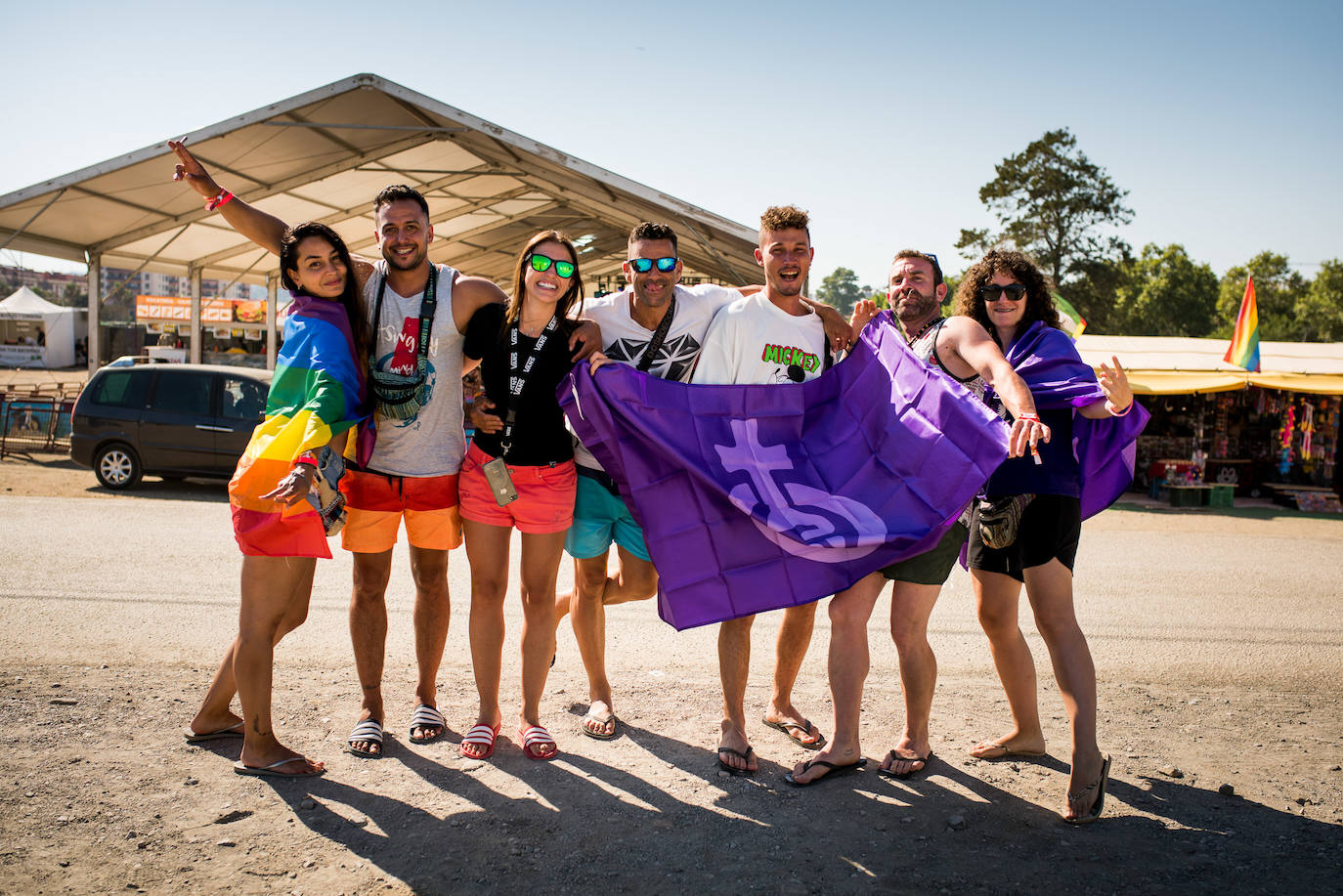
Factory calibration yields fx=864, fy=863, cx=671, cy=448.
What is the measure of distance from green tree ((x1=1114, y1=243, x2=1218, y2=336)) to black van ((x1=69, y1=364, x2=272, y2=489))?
41.3 metres

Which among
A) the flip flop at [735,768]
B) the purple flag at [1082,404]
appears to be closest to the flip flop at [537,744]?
the flip flop at [735,768]

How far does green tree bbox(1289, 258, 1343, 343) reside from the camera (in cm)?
4172

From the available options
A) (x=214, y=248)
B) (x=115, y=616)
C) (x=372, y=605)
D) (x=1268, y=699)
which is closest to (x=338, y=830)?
(x=372, y=605)

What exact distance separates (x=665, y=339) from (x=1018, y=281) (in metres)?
1.58

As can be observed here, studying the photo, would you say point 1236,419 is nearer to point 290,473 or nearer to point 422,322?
point 422,322

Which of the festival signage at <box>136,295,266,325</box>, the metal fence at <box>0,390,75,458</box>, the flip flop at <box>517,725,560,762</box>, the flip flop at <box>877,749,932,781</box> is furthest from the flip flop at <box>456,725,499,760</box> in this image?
the festival signage at <box>136,295,266,325</box>

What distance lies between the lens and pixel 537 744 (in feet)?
12.3

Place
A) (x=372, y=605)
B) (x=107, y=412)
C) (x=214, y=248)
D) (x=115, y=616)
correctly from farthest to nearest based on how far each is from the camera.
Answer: (x=214, y=248) → (x=107, y=412) → (x=115, y=616) → (x=372, y=605)

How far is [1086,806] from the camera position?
10.7 feet

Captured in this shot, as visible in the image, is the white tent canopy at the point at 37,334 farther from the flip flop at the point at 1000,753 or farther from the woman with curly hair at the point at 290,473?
the flip flop at the point at 1000,753

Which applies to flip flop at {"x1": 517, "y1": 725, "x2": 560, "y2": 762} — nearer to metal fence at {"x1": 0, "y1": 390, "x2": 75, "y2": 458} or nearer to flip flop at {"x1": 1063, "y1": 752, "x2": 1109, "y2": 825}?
flip flop at {"x1": 1063, "y1": 752, "x2": 1109, "y2": 825}

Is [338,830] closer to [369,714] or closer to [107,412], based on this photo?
[369,714]

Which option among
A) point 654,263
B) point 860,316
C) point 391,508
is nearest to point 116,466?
point 391,508

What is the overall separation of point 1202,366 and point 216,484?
16.8 meters
